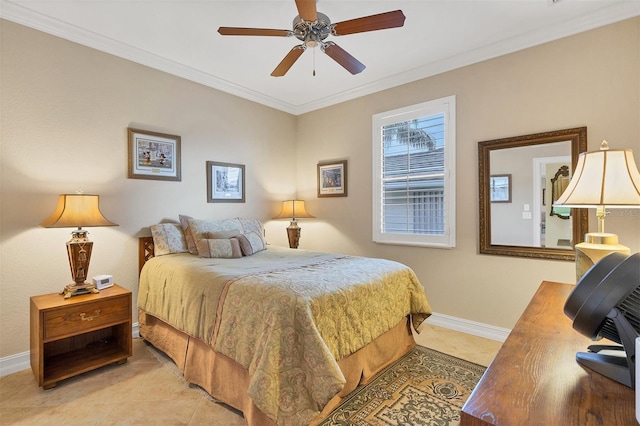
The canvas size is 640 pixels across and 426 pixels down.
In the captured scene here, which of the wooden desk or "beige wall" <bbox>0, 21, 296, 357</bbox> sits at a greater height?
"beige wall" <bbox>0, 21, 296, 357</bbox>

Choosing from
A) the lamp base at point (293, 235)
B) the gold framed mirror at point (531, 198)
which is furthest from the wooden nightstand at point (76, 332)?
the gold framed mirror at point (531, 198)

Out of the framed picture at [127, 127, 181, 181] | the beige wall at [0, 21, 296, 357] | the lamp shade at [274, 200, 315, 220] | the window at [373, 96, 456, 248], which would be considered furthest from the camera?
the lamp shade at [274, 200, 315, 220]

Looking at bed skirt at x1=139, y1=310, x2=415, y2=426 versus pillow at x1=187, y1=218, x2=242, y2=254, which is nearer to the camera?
bed skirt at x1=139, y1=310, x2=415, y2=426

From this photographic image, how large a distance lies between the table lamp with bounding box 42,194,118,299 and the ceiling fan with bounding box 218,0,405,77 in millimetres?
1688

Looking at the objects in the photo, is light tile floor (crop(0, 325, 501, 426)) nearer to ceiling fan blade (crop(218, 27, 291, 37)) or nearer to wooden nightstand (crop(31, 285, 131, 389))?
wooden nightstand (crop(31, 285, 131, 389))

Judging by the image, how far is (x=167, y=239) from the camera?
9.86 feet

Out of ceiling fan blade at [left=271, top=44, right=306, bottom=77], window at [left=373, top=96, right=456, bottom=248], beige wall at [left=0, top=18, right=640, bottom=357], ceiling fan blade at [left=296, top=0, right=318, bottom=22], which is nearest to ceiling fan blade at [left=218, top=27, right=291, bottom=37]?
ceiling fan blade at [left=271, top=44, right=306, bottom=77]

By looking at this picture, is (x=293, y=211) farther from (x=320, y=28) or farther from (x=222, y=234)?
(x=320, y=28)

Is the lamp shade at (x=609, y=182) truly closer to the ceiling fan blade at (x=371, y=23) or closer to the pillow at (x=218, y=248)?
the ceiling fan blade at (x=371, y=23)

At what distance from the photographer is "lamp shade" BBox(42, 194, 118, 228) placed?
2279mm

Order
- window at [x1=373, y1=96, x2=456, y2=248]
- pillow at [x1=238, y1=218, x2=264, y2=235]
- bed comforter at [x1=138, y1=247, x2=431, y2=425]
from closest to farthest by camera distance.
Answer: bed comforter at [x1=138, y1=247, x2=431, y2=425] < window at [x1=373, y1=96, x2=456, y2=248] < pillow at [x1=238, y1=218, x2=264, y2=235]

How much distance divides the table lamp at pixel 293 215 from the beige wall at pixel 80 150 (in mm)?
808

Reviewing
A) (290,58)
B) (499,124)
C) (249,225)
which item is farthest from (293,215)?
(499,124)

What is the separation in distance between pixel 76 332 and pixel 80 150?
5.05 ft
